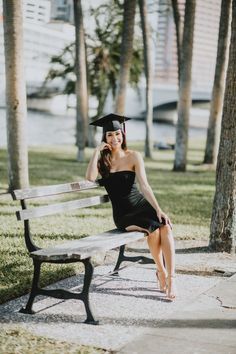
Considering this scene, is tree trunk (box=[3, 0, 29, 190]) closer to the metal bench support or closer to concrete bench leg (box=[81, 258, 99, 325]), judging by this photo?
the metal bench support

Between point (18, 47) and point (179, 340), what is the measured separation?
674 cm

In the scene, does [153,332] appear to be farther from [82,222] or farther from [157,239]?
[82,222]

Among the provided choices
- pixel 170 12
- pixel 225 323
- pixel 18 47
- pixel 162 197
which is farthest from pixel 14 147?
pixel 170 12

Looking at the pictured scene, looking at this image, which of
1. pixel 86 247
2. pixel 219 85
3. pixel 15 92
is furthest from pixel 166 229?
pixel 219 85

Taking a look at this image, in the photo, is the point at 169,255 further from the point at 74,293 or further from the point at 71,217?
the point at 71,217

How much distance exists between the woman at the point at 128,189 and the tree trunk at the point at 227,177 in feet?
5.94

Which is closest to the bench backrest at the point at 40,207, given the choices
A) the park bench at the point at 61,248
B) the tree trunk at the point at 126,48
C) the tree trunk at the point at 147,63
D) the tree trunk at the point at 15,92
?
the park bench at the point at 61,248

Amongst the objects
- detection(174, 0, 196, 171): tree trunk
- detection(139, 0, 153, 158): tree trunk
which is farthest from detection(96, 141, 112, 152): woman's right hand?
detection(139, 0, 153, 158): tree trunk

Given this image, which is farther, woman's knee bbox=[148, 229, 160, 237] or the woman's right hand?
the woman's right hand

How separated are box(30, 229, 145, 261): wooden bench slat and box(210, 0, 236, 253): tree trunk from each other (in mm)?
2000

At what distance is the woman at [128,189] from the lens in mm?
5000

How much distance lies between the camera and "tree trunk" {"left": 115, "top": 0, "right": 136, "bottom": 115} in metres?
14.5

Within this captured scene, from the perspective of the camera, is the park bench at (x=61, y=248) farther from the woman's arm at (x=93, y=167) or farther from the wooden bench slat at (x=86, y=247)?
the woman's arm at (x=93, y=167)

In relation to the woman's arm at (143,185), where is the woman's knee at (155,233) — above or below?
below
